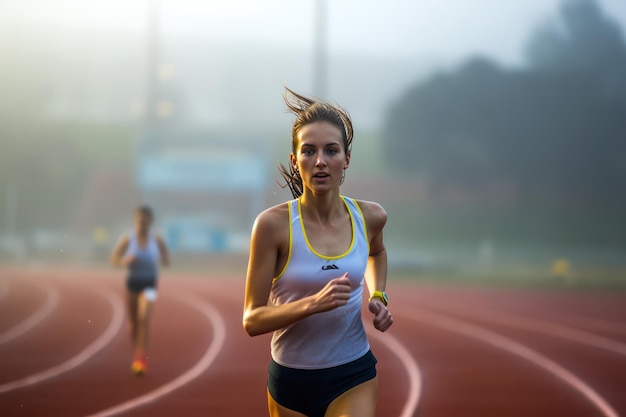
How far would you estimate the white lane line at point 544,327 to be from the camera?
9.54 metres

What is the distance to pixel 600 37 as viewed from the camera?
2298 cm

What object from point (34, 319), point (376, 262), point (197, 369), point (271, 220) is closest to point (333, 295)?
point (271, 220)

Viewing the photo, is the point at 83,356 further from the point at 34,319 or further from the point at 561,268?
the point at 561,268

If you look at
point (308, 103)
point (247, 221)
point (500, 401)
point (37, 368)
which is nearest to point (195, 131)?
point (247, 221)

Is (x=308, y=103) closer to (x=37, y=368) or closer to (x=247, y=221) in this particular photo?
(x=37, y=368)

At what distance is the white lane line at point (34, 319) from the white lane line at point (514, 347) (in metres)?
4.87

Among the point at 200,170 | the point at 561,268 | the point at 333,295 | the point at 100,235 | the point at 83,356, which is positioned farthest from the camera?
the point at 100,235

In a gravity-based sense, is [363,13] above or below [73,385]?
above

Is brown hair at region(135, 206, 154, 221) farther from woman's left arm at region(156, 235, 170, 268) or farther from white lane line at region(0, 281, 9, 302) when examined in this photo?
white lane line at region(0, 281, 9, 302)

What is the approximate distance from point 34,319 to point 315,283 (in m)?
9.90

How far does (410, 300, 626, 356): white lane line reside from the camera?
31.3ft

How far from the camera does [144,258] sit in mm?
6832

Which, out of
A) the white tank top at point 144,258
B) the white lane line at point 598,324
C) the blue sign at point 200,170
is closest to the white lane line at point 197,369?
the white tank top at point 144,258

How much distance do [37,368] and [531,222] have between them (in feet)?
66.4
